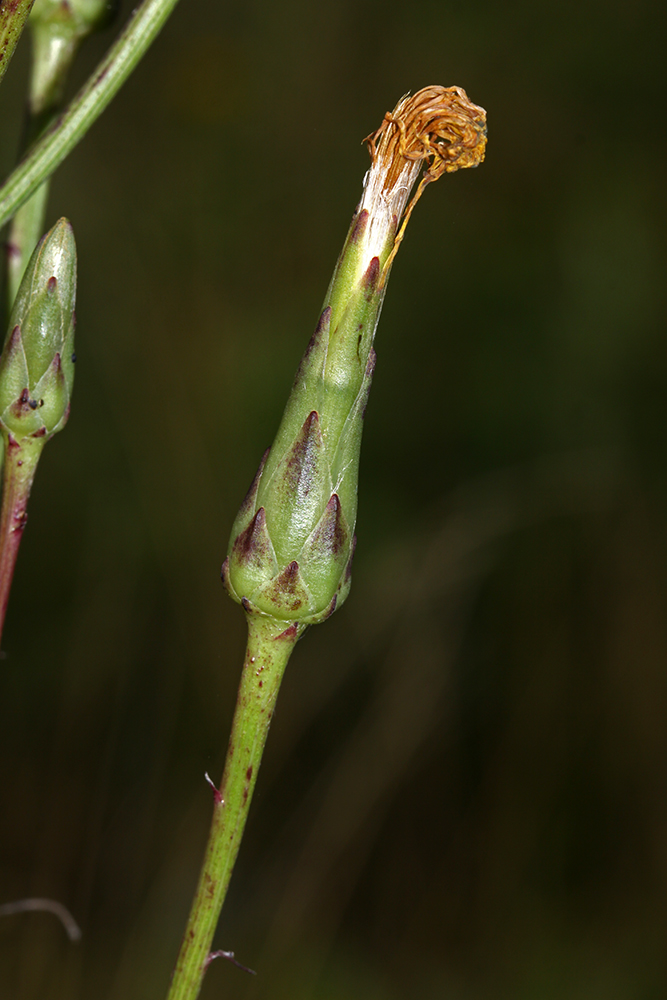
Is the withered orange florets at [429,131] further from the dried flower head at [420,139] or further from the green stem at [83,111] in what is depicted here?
the green stem at [83,111]

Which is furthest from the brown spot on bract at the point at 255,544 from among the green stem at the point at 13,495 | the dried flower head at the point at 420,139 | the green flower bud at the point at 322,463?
the dried flower head at the point at 420,139

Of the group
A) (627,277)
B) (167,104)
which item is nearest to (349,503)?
(627,277)

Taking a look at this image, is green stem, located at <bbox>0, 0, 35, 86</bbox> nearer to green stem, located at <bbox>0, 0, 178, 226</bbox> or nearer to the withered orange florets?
green stem, located at <bbox>0, 0, 178, 226</bbox>

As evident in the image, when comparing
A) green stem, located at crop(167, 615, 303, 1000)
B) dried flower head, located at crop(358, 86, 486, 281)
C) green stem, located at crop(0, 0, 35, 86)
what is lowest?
green stem, located at crop(167, 615, 303, 1000)

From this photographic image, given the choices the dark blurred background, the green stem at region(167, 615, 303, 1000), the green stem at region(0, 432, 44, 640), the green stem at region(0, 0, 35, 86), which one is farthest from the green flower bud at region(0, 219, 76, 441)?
the dark blurred background

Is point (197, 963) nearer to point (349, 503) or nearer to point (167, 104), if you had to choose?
point (349, 503)
